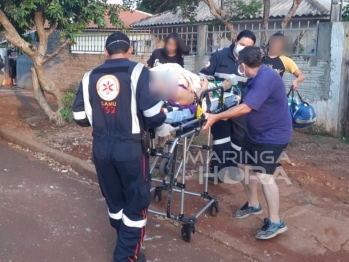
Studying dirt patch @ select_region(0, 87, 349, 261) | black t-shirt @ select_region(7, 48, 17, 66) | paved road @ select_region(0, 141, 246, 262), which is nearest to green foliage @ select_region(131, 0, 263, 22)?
dirt patch @ select_region(0, 87, 349, 261)

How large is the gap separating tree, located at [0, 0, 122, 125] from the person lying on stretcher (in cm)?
456

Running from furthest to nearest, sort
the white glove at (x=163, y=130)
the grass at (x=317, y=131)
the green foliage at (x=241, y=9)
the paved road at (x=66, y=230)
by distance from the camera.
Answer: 1. the green foliage at (x=241, y=9)
2. the grass at (x=317, y=131)
3. the paved road at (x=66, y=230)
4. the white glove at (x=163, y=130)

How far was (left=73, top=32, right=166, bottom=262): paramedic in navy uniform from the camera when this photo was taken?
10.7 feet

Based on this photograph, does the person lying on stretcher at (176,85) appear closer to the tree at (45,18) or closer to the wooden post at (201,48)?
the tree at (45,18)

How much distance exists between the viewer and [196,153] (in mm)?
6758

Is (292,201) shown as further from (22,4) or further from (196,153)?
(22,4)

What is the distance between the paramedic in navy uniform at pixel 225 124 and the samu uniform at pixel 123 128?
6.04 ft

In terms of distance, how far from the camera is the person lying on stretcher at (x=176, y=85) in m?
3.46

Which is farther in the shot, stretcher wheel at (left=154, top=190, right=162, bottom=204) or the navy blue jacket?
stretcher wheel at (left=154, top=190, right=162, bottom=204)

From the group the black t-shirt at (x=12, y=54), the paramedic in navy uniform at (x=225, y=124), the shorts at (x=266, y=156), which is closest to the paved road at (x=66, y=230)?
the shorts at (x=266, y=156)

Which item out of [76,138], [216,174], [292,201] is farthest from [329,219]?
[76,138]

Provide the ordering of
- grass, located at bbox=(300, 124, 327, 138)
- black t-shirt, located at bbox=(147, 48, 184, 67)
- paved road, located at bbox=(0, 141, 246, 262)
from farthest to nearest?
grass, located at bbox=(300, 124, 327, 138)
black t-shirt, located at bbox=(147, 48, 184, 67)
paved road, located at bbox=(0, 141, 246, 262)

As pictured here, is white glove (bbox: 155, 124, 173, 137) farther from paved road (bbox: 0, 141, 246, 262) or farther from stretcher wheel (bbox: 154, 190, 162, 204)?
stretcher wheel (bbox: 154, 190, 162, 204)

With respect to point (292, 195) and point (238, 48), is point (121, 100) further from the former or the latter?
point (292, 195)
